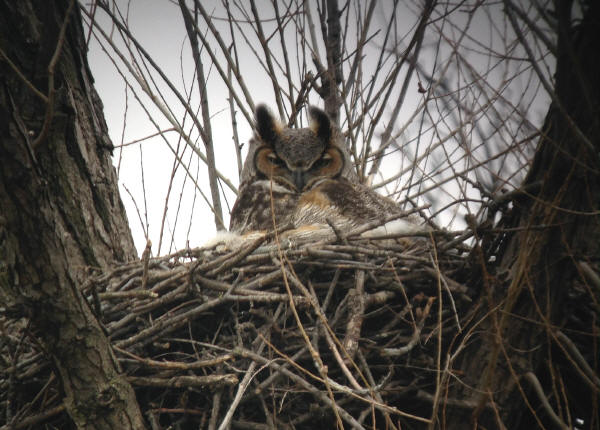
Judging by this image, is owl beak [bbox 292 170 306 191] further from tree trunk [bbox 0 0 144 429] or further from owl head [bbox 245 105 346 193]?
tree trunk [bbox 0 0 144 429]

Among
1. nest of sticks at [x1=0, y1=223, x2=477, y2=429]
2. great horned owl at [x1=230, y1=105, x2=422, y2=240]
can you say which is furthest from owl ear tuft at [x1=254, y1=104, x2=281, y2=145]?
nest of sticks at [x1=0, y1=223, x2=477, y2=429]

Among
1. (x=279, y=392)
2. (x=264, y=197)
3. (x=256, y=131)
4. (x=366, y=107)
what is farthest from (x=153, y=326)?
(x=366, y=107)

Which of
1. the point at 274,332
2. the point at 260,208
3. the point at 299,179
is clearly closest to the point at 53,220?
the point at 274,332

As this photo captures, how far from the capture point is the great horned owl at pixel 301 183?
1990mm

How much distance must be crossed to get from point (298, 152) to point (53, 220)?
1.40m

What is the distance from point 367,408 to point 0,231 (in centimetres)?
100

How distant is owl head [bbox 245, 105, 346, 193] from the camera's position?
2309 millimetres

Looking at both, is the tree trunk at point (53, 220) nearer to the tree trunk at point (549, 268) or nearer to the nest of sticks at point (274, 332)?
the nest of sticks at point (274, 332)

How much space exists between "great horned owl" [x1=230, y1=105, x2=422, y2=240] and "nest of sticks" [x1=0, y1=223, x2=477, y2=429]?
1.42ft

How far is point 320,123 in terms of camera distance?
7.64ft

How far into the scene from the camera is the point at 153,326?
4.41 feet

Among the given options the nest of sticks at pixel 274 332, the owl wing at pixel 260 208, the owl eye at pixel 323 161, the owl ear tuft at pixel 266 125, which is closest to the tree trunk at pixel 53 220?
the nest of sticks at pixel 274 332

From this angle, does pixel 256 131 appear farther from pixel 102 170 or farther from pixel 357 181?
pixel 102 170

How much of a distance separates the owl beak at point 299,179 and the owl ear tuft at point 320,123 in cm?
22
